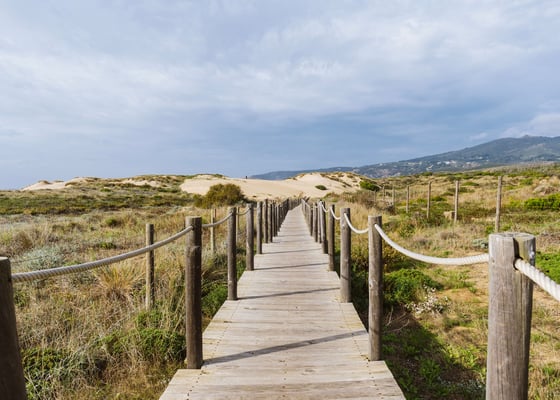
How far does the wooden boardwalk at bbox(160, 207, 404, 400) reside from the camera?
2.85m

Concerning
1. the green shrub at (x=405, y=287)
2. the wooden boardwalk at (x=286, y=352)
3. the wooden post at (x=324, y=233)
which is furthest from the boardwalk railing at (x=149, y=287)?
the green shrub at (x=405, y=287)

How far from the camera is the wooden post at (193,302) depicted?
3.19 metres

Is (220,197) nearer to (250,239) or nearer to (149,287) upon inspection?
(250,239)

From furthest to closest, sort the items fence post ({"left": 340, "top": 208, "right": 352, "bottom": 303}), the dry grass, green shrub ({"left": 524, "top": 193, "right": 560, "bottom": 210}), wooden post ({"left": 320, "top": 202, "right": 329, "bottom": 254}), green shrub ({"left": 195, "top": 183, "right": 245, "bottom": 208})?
green shrub ({"left": 195, "top": 183, "right": 245, "bottom": 208})
green shrub ({"left": 524, "top": 193, "right": 560, "bottom": 210})
wooden post ({"left": 320, "top": 202, "right": 329, "bottom": 254})
fence post ({"left": 340, "top": 208, "right": 352, "bottom": 303})
the dry grass

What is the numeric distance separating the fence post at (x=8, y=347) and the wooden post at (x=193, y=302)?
193 cm

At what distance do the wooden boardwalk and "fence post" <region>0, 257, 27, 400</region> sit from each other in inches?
66.5

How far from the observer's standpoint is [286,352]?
11.7ft

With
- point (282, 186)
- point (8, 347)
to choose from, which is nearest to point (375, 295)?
point (8, 347)

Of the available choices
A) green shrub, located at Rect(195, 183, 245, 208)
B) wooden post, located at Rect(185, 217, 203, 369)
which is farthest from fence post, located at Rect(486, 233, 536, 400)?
green shrub, located at Rect(195, 183, 245, 208)

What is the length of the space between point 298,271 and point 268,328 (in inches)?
121

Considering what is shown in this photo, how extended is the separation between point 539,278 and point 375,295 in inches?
83.9

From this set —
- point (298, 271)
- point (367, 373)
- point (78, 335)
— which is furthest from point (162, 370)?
point (298, 271)

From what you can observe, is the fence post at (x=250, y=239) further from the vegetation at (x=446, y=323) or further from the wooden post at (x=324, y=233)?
the wooden post at (x=324, y=233)

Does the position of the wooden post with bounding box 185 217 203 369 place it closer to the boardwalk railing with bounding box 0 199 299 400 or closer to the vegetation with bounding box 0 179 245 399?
the boardwalk railing with bounding box 0 199 299 400
